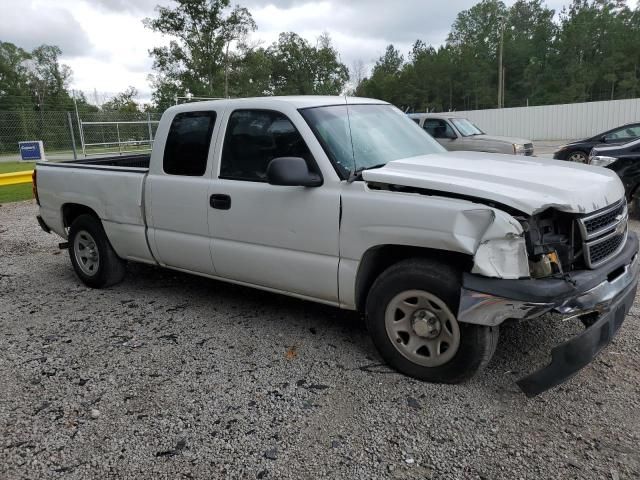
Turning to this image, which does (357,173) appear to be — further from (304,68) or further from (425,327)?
(304,68)

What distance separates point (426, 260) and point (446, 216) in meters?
0.37

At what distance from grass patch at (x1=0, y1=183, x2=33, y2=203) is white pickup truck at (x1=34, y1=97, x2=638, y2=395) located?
31.0 feet

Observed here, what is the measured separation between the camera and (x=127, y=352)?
156 inches

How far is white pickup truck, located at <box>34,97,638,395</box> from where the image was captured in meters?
2.88

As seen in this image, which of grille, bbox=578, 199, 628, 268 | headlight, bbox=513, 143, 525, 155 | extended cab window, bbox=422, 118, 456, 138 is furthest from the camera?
extended cab window, bbox=422, 118, 456, 138

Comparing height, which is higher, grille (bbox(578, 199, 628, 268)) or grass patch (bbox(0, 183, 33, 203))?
grille (bbox(578, 199, 628, 268))

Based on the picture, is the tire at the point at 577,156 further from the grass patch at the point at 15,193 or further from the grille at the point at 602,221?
the grass patch at the point at 15,193

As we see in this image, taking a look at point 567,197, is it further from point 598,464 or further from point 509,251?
point 598,464

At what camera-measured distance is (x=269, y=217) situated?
3840 mm

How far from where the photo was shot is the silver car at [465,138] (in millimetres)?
13289

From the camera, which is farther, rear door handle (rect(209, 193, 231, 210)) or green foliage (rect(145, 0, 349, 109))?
green foliage (rect(145, 0, 349, 109))

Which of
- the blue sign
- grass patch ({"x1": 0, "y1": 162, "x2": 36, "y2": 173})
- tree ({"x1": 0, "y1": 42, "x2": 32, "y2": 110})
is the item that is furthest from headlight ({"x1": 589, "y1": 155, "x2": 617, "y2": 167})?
tree ({"x1": 0, "y1": 42, "x2": 32, "y2": 110})

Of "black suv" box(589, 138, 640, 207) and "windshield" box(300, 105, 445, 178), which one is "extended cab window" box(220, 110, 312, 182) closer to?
"windshield" box(300, 105, 445, 178)

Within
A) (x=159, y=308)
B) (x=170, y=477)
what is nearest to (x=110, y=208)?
(x=159, y=308)
